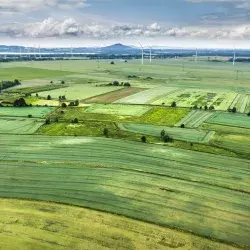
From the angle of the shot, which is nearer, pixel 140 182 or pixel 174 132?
pixel 140 182

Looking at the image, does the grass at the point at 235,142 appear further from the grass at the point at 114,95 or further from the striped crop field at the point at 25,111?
the grass at the point at 114,95

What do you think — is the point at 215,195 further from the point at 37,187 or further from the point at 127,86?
the point at 127,86

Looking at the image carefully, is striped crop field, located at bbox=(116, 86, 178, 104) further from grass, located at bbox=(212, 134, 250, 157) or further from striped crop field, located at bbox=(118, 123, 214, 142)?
grass, located at bbox=(212, 134, 250, 157)

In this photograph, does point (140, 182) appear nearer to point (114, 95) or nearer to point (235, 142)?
point (235, 142)

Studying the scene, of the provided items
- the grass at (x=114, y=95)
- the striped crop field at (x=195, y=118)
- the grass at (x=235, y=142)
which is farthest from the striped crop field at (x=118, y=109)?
the grass at (x=235, y=142)

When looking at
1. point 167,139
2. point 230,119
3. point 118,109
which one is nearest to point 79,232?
point 167,139

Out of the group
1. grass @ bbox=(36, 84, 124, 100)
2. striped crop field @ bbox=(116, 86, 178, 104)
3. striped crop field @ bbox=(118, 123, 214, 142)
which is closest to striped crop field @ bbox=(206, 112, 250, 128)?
striped crop field @ bbox=(118, 123, 214, 142)
